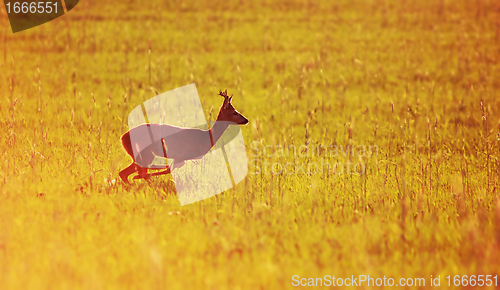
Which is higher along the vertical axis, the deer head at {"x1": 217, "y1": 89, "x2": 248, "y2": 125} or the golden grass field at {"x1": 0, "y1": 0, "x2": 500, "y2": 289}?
the deer head at {"x1": 217, "y1": 89, "x2": 248, "y2": 125}

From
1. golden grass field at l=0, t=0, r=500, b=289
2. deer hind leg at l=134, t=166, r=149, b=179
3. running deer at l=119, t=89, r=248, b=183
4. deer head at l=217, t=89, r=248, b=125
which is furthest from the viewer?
deer head at l=217, t=89, r=248, b=125

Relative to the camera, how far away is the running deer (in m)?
4.07

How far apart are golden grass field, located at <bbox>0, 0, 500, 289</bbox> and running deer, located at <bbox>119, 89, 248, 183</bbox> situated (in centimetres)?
28

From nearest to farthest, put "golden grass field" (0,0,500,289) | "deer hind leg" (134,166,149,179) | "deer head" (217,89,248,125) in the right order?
"golden grass field" (0,0,500,289), "deer hind leg" (134,166,149,179), "deer head" (217,89,248,125)

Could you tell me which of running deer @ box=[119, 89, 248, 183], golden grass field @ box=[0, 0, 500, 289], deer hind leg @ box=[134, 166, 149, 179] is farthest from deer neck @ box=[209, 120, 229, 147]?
deer hind leg @ box=[134, 166, 149, 179]

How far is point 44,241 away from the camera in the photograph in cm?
333

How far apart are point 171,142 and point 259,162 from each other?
1.78 meters

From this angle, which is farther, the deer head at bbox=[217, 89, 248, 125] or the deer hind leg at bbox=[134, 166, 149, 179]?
the deer head at bbox=[217, 89, 248, 125]

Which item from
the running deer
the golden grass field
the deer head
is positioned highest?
the deer head

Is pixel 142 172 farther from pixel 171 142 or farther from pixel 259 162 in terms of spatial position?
pixel 259 162

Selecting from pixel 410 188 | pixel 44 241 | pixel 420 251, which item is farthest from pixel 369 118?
pixel 44 241

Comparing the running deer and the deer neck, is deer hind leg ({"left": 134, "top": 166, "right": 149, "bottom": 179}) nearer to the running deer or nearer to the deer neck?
the running deer

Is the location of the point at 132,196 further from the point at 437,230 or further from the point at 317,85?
the point at 317,85

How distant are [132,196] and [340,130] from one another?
454 centimetres
